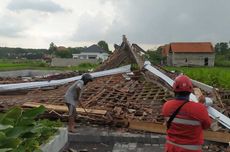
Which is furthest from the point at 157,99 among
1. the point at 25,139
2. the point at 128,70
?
the point at 25,139

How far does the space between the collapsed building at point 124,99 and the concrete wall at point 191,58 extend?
62.1 m

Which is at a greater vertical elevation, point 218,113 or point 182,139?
point 182,139

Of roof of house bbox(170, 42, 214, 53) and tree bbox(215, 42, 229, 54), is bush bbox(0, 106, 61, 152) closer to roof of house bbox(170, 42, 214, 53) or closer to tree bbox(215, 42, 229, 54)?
roof of house bbox(170, 42, 214, 53)

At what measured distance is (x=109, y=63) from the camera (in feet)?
62.8

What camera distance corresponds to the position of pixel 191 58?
275 feet

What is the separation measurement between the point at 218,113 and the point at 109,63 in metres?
8.38

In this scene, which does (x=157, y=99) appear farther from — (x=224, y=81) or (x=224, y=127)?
(x=224, y=81)

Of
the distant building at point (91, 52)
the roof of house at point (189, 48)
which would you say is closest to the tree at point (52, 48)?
the distant building at point (91, 52)

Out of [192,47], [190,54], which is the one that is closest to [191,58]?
[190,54]

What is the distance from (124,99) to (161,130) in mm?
3266

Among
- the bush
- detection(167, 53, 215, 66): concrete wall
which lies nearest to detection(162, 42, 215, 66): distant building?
detection(167, 53, 215, 66): concrete wall

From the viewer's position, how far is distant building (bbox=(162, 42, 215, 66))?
81.2m

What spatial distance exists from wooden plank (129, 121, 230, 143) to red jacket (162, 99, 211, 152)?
220 inches

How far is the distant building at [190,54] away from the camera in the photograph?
8125 centimetres
